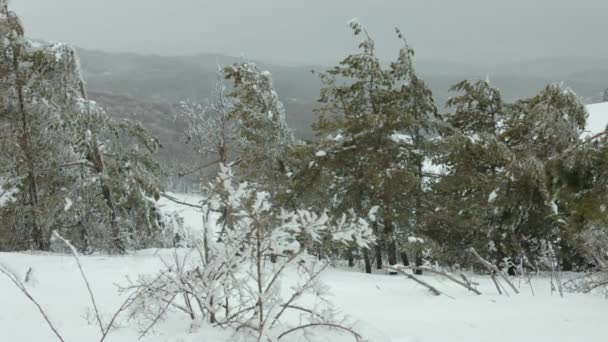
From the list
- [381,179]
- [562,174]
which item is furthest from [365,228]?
[381,179]

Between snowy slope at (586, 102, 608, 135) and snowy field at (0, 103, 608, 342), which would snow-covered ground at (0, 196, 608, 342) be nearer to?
snowy field at (0, 103, 608, 342)

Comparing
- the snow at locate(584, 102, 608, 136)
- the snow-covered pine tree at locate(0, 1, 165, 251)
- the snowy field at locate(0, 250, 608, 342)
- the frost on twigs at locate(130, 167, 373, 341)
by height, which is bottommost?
the snowy field at locate(0, 250, 608, 342)

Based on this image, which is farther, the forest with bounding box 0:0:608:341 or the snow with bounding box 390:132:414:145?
the snow with bounding box 390:132:414:145

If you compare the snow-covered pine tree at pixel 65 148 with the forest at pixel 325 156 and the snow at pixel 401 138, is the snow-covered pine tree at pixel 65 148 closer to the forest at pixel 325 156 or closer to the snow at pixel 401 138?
the forest at pixel 325 156

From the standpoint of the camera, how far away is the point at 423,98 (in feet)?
49.9

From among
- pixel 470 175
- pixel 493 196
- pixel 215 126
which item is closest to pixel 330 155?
pixel 215 126

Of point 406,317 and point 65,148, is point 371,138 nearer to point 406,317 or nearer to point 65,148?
point 65,148

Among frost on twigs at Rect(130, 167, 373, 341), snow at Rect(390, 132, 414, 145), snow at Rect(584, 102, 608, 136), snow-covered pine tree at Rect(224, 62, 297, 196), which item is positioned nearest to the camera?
frost on twigs at Rect(130, 167, 373, 341)

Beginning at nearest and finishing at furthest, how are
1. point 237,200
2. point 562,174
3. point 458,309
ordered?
point 237,200
point 562,174
point 458,309

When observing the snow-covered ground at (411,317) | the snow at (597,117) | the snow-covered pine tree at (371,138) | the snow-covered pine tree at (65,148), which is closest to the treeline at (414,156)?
the snow-covered pine tree at (371,138)

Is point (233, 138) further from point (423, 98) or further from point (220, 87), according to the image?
point (423, 98)

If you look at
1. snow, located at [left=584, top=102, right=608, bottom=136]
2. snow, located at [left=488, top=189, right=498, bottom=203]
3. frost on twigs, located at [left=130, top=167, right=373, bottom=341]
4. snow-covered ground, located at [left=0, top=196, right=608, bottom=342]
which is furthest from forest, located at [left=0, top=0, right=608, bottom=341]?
snow, located at [left=584, top=102, right=608, bottom=136]

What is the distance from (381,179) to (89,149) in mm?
8183

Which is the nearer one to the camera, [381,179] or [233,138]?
[381,179]
